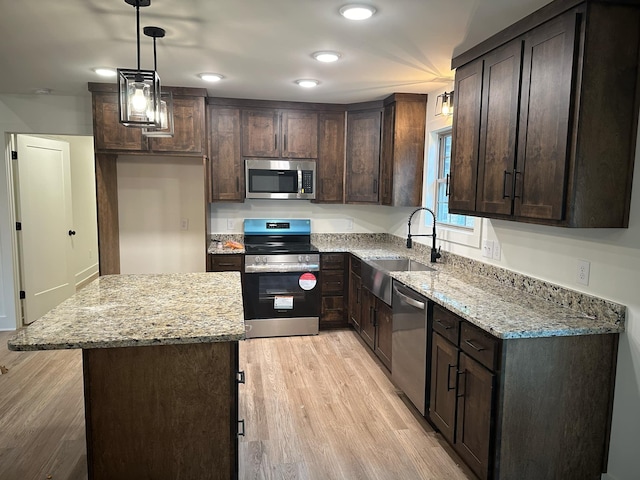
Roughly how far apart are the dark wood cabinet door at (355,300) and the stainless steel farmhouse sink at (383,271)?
0.76 ft

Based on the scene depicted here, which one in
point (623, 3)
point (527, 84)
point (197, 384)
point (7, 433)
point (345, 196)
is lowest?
point (7, 433)

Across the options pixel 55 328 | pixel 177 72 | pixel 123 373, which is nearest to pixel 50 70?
pixel 177 72

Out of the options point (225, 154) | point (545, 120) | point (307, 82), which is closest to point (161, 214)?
point (225, 154)

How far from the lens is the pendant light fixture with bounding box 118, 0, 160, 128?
1.93 m

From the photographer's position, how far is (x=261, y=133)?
450 cm

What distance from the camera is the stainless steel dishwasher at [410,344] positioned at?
8.91ft

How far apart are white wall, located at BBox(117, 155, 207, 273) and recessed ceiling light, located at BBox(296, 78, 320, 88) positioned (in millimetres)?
1523

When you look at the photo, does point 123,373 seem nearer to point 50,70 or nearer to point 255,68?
point 255,68

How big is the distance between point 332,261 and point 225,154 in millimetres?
1539

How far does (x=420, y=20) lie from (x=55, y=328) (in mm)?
2294

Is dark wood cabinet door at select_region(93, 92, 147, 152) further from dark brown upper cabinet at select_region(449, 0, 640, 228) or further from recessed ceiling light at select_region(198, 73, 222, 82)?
dark brown upper cabinet at select_region(449, 0, 640, 228)

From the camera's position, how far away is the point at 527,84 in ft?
7.25

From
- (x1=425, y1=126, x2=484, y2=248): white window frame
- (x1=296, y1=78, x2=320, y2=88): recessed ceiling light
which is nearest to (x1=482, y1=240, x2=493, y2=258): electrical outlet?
(x1=425, y1=126, x2=484, y2=248): white window frame

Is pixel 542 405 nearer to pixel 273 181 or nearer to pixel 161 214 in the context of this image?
pixel 273 181
